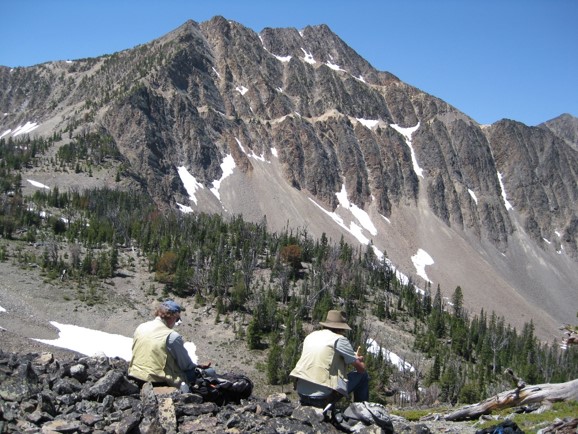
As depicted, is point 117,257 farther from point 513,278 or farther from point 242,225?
point 513,278

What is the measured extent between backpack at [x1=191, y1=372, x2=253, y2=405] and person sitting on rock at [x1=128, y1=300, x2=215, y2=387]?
0.50 metres

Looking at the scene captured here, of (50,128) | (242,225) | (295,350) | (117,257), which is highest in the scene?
(50,128)

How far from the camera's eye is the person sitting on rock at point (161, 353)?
1129 cm

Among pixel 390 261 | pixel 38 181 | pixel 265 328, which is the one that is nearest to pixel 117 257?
pixel 265 328

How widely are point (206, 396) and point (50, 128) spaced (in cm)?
21056

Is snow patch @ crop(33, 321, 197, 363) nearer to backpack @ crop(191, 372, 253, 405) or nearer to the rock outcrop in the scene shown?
backpack @ crop(191, 372, 253, 405)

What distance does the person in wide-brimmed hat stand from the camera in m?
11.5

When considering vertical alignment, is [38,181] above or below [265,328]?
above

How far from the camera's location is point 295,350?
225 feet

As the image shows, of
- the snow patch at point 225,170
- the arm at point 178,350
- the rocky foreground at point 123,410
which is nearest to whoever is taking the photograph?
the rocky foreground at point 123,410

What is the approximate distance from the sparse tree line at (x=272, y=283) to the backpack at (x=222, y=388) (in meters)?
53.7

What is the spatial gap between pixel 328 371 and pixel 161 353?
378 centimetres

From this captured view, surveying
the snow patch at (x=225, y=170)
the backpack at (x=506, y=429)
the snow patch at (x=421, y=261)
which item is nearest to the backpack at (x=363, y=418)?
the backpack at (x=506, y=429)

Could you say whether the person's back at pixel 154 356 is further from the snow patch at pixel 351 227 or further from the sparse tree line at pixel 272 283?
the snow patch at pixel 351 227
